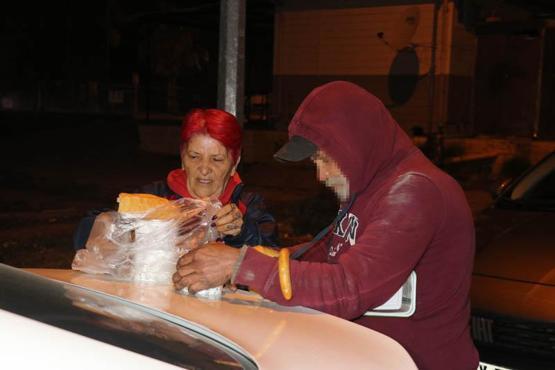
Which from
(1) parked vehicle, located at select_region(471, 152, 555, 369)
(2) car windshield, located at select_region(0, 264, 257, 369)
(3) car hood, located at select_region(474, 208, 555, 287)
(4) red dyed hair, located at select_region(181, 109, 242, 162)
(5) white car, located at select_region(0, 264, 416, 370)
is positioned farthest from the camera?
(3) car hood, located at select_region(474, 208, 555, 287)

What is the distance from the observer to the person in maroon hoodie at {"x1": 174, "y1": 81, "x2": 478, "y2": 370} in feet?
5.97

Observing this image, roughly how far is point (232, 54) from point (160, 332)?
2.34 metres

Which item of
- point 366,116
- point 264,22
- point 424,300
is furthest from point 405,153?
point 264,22

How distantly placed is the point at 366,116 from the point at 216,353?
810mm

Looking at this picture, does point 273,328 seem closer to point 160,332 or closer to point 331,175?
point 160,332

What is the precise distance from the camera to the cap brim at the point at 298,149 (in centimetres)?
204

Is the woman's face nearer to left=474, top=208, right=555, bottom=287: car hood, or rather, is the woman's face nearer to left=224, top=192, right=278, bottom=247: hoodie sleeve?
left=224, top=192, right=278, bottom=247: hoodie sleeve

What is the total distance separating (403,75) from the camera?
15367 mm

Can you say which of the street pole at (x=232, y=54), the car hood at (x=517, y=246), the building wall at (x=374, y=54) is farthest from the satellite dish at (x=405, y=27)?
the street pole at (x=232, y=54)

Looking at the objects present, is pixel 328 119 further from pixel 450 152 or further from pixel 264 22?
pixel 264 22

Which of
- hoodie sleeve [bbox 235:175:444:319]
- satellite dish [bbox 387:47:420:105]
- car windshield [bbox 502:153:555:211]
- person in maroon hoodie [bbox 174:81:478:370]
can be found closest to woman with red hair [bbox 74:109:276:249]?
person in maroon hoodie [bbox 174:81:478:370]

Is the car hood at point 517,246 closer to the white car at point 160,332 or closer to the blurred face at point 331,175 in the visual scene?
the blurred face at point 331,175

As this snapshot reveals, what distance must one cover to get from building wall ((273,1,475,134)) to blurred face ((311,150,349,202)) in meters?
12.8

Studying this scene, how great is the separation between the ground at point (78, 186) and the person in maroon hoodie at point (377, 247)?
17.4 feet
